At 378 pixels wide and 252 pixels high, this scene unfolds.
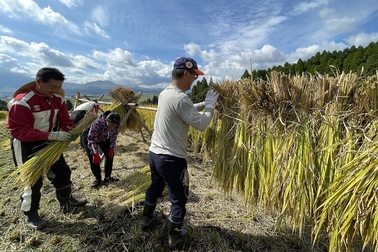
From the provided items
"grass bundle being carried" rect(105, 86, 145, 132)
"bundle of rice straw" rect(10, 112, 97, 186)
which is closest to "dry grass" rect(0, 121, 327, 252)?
"bundle of rice straw" rect(10, 112, 97, 186)

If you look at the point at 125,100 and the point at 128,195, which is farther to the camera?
the point at 125,100

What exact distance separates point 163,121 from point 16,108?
1585 millimetres

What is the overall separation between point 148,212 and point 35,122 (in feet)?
5.45

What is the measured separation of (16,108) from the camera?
2262 millimetres

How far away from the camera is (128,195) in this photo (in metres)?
3.16

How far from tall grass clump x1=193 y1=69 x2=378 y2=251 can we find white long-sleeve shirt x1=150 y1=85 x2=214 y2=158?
0.38 meters

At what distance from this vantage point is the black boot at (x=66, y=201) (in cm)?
292

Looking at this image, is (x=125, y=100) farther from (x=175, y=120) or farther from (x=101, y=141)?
(x=175, y=120)

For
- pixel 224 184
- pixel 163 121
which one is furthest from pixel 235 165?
pixel 163 121

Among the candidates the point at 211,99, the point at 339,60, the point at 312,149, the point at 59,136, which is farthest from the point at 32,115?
the point at 339,60

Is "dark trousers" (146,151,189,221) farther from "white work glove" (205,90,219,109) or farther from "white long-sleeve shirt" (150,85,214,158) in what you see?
"white work glove" (205,90,219,109)

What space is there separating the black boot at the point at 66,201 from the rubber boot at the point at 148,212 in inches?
46.1

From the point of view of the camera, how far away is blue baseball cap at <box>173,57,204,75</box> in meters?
1.95

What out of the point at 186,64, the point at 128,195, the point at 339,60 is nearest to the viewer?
the point at 186,64
